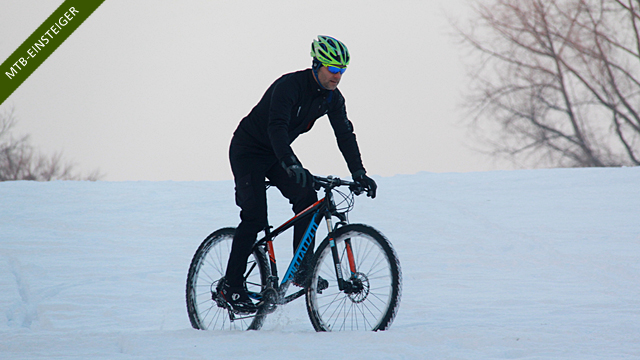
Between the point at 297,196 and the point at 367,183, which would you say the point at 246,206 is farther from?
the point at 367,183

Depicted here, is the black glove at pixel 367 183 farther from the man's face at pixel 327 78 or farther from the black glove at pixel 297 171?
the man's face at pixel 327 78

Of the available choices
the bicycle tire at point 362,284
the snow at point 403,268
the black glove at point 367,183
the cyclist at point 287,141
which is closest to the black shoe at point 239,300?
Answer: the cyclist at point 287,141

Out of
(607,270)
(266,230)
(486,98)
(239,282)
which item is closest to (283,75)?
(266,230)

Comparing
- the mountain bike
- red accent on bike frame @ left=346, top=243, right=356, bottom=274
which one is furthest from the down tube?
red accent on bike frame @ left=346, top=243, right=356, bottom=274

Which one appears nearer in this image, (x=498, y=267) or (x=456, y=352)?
(x=456, y=352)

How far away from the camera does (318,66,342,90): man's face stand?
13.0ft

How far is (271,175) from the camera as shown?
4391mm

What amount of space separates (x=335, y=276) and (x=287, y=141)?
932 mm

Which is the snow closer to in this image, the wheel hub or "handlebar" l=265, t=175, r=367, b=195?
the wheel hub

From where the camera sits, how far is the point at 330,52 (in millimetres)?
3900

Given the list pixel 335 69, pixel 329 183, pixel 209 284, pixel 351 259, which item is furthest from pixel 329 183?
pixel 209 284

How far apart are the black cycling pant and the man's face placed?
69 centimetres

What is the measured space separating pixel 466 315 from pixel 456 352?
1530 millimetres

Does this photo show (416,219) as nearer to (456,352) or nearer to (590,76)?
(456,352)
